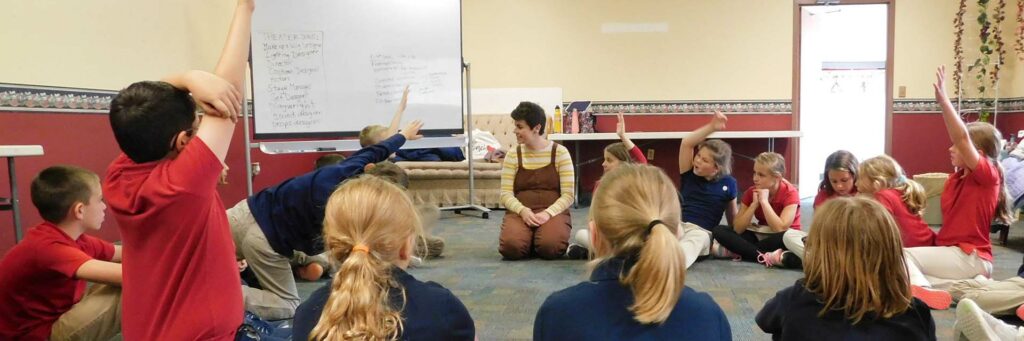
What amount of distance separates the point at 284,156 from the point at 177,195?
4.86 m

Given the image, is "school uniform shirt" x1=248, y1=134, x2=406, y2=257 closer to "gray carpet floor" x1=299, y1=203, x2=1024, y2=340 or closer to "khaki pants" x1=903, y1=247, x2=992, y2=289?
"gray carpet floor" x1=299, y1=203, x2=1024, y2=340

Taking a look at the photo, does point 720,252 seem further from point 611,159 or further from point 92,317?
point 92,317

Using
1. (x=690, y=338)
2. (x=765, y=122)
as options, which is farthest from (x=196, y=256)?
(x=765, y=122)

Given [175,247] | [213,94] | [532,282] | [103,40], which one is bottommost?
[532,282]

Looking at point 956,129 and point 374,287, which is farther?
point 956,129

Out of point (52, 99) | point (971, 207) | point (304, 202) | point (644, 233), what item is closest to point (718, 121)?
point (971, 207)

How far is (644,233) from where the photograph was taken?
1.19 metres

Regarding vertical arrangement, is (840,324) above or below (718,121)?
below

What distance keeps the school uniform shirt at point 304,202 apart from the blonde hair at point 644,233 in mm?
1118

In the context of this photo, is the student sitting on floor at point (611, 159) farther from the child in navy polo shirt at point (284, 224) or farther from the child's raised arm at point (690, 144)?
the child in navy polo shirt at point (284, 224)

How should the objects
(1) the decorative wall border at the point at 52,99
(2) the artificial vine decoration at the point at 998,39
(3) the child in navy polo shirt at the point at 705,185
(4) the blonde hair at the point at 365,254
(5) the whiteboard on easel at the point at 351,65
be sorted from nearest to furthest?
1. (4) the blonde hair at the point at 365,254
2. (1) the decorative wall border at the point at 52,99
3. (3) the child in navy polo shirt at the point at 705,185
4. (5) the whiteboard on easel at the point at 351,65
5. (2) the artificial vine decoration at the point at 998,39

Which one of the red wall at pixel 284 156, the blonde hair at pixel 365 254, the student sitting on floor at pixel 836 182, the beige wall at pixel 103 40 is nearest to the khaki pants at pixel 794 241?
the student sitting on floor at pixel 836 182

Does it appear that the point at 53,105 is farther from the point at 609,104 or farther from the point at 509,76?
the point at 609,104

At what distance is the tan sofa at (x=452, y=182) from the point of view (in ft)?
18.7
